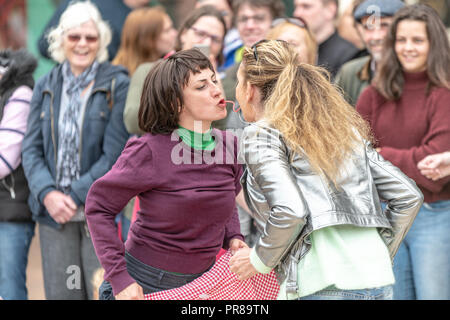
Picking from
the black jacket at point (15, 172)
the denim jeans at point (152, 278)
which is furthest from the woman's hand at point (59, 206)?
the denim jeans at point (152, 278)

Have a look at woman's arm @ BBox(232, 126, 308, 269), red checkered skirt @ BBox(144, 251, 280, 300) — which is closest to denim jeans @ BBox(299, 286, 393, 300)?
woman's arm @ BBox(232, 126, 308, 269)

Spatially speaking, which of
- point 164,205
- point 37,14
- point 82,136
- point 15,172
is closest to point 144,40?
point 82,136

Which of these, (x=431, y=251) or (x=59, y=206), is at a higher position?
(x=59, y=206)

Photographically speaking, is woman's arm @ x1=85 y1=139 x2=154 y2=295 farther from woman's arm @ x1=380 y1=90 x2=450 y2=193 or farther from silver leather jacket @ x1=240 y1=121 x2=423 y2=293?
woman's arm @ x1=380 y1=90 x2=450 y2=193

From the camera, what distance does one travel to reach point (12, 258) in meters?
4.04

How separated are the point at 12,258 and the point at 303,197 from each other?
95.6 inches

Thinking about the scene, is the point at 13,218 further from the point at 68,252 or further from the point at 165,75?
the point at 165,75

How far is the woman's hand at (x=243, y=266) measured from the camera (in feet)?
7.90

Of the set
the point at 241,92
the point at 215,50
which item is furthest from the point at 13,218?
the point at 241,92

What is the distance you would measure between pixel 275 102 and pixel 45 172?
2.02m

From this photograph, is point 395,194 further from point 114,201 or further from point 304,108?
point 114,201

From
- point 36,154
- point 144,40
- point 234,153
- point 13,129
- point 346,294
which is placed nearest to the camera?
point 346,294

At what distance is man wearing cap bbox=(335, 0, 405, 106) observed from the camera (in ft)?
13.6

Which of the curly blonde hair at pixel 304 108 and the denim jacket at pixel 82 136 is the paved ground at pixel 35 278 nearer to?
the denim jacket at pixel 82 136
